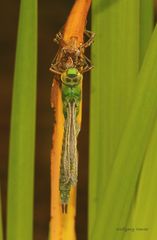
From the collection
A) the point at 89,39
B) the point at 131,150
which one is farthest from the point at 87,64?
the point at 131,150

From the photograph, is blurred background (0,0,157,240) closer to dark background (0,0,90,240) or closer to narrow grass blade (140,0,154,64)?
dark background (0,0,90,240)

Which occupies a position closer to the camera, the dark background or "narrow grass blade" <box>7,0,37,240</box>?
"narrow grass blade" <box>7,0,37,240</box>

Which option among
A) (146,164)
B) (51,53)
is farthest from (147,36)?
(51,53)

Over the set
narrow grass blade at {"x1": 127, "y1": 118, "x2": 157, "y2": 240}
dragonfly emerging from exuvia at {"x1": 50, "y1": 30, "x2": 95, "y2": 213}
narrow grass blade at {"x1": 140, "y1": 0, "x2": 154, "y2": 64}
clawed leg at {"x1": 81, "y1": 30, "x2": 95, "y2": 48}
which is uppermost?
narrow grass blade at {"x1": 140, "y1": 0, "x2": 154, "y2": 64}

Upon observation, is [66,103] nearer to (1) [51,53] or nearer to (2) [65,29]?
(2) [65,29]

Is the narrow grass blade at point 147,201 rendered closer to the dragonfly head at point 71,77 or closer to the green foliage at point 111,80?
the green foliage at point 111,80

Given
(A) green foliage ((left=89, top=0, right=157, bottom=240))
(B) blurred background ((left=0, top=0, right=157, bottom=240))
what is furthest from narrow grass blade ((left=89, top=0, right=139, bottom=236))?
(B) blurred background ((left=0, top=0, right=157, bottom=240))
